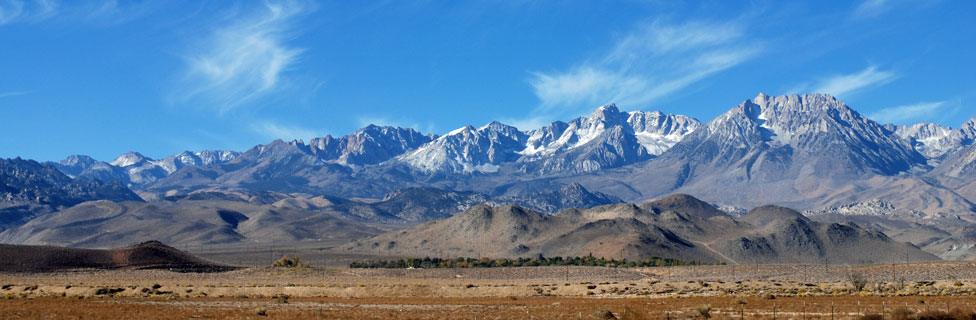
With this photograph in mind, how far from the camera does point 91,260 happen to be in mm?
135875

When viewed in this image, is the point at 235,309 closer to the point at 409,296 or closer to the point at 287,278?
the point at 409,296

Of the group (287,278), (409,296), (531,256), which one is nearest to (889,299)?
(409,296)

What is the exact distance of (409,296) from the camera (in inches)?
3260

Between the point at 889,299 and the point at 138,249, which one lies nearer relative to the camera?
the point at 889,299

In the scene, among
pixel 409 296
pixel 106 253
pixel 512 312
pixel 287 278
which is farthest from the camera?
pixel 106 253

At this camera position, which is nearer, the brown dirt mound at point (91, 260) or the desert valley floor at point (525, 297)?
the desert valley floor at point (525, 297)

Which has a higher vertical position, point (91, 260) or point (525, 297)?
point (91, 260)

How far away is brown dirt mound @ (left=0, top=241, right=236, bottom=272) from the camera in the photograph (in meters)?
128

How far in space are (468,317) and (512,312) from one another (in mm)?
5013

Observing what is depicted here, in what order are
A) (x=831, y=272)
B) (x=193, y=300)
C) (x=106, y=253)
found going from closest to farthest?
1. (x=193, y=300)
2. (x=831, y=272)
3. (x=106, y=253)

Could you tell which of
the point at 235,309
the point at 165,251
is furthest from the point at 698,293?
the point at 165,251

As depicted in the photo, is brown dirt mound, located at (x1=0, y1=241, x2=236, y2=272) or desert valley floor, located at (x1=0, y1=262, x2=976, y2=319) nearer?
desert valley floor, located at (x1=0, y1=262, x2=976, y2=319)

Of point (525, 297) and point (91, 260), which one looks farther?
point (91, 260)

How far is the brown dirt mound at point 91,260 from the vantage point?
128500 mm
